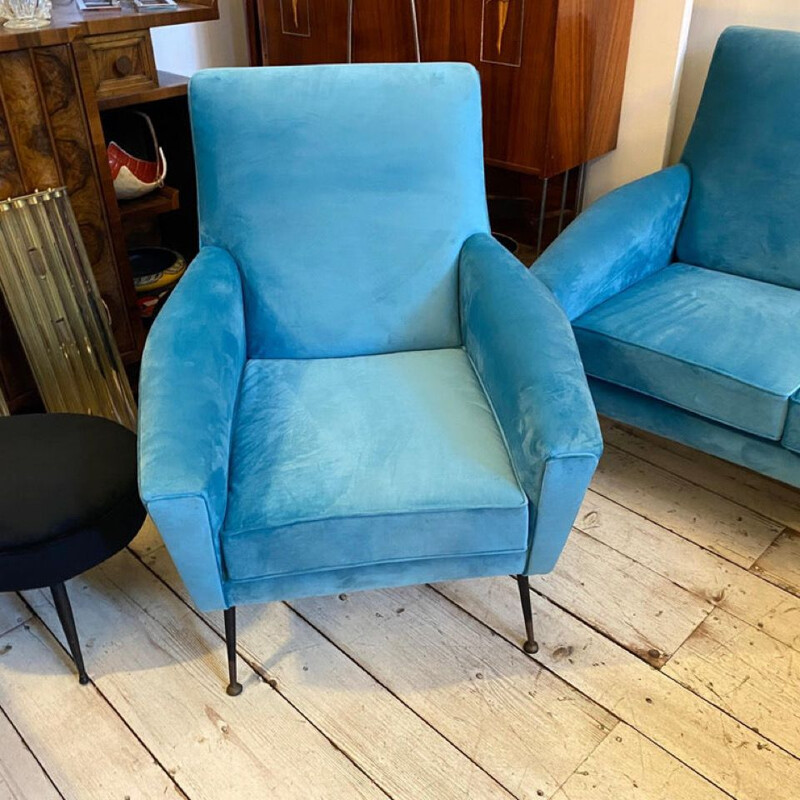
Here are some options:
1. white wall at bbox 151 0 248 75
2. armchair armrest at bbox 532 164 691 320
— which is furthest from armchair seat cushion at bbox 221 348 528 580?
white wall at bbox 151 0 248 75

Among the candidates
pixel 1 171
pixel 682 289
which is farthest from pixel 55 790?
pixel 682 289

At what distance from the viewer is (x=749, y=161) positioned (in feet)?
5.94

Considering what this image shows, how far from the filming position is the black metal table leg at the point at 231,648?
4.35 ft

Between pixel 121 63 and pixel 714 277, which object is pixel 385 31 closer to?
pixel 121 63

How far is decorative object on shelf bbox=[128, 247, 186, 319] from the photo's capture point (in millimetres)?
2105

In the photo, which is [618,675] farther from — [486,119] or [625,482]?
[486,119]

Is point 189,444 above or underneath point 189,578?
above

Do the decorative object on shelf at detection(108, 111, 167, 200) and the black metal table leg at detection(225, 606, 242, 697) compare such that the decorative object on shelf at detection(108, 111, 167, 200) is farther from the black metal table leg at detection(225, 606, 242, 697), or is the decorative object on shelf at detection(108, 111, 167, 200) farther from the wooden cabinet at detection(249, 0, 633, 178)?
the black metal table leg at detection(225, 606, 242, 697)

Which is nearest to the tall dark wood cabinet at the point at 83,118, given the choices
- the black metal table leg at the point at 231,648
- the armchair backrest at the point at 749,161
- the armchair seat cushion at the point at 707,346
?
the black metal table leg at the point at 231,648

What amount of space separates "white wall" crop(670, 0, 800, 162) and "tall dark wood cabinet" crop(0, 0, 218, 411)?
50.5 inches

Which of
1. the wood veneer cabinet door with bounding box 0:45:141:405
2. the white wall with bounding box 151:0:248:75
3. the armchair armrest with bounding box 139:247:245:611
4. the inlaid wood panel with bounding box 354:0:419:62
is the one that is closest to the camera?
the armchair armrest with bounding box 139:247:245:611

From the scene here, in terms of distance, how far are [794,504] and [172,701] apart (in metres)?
1.35

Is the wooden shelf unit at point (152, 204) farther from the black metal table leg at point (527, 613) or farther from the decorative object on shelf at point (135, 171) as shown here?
the black metal table leg at point (527, 613)

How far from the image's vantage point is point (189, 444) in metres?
1.13
